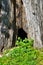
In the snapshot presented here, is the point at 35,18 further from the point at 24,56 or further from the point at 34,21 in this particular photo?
the point at 24,56

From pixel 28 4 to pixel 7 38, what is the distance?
1.85 m

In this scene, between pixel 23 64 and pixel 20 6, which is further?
pixel 20 6

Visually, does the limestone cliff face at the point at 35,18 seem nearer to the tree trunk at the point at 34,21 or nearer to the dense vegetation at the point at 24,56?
the tree trunk at the point at 34,21

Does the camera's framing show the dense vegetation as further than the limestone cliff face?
No

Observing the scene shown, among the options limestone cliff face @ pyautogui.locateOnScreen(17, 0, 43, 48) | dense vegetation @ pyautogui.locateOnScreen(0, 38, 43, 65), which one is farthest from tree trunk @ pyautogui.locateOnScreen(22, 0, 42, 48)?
dense vegetation @ pyautogui.locateOnScreen(0, 38, 43, 65)

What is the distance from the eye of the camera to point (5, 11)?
740 cm

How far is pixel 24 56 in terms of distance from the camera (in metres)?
5.62

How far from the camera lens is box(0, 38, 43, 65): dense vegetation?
5.41 metres

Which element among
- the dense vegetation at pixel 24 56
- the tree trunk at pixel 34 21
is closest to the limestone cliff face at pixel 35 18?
the tree trunk at pixel 34 21

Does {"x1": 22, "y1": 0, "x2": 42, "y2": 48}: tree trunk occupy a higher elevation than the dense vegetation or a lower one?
higher

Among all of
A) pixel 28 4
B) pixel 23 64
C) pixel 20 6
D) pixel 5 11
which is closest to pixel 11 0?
pixel 5 11

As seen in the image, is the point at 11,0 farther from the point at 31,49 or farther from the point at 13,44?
the point at 31,49

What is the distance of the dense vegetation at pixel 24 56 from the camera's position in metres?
5.41

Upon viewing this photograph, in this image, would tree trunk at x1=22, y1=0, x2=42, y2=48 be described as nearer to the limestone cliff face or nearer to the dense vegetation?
the limestone cliff face
